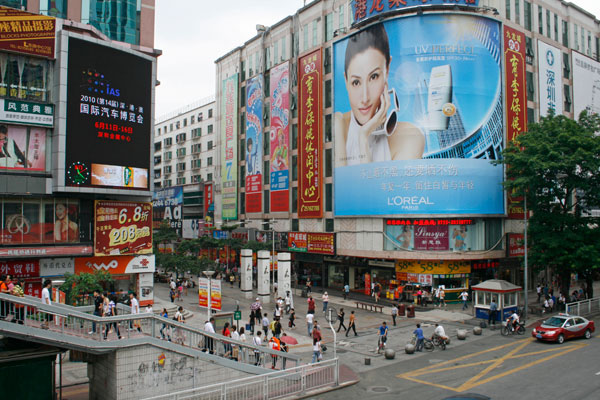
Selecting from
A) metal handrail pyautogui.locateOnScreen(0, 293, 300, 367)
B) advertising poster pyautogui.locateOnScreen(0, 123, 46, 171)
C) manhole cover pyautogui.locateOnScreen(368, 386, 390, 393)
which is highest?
advertising poster pyautogui.locateOnScreen(0, 123, 46, 171)

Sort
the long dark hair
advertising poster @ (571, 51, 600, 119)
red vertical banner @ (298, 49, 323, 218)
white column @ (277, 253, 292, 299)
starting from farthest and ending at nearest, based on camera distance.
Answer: advertising poster @ (571, 51, 600, 119), red vertical banner @ (298, 49, 323, 218), the long dark hair, white column @ (277, 253, 292, 299)

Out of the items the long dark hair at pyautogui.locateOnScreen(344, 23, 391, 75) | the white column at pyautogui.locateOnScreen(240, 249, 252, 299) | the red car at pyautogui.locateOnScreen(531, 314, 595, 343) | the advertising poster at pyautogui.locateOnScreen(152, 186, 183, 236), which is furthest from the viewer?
the advertising poster at pyautogui.locateOnScreen(152, 186, 183, 236)

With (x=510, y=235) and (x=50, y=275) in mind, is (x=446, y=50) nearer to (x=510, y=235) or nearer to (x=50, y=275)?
(x=510, y=235)

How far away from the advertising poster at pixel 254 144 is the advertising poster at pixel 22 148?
3464 cm

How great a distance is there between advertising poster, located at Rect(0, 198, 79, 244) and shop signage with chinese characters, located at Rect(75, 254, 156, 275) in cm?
184

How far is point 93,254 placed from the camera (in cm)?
3306

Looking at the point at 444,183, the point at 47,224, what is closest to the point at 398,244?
the point at 444,183

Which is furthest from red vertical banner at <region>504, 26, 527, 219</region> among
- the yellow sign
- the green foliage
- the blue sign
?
the green foliage

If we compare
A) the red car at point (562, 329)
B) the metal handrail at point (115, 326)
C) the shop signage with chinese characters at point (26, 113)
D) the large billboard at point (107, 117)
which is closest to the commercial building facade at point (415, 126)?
the red car at point (562, 329)

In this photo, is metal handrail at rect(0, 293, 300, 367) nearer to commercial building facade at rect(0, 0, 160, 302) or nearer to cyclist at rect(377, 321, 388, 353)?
cyclist at rect(377, 321, 388, 353)

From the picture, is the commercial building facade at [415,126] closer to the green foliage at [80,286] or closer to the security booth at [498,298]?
the security booth at [498,298]

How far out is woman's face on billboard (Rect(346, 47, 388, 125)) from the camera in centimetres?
4594

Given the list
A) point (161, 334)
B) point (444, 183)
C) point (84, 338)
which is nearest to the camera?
point (84, 338)

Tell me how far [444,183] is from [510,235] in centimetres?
841
